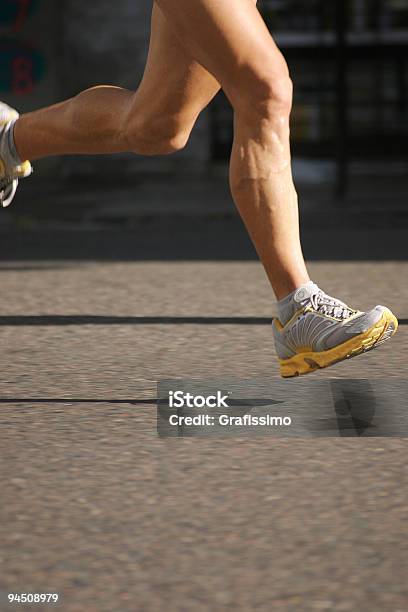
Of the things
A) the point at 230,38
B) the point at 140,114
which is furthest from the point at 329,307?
the point at 140,114

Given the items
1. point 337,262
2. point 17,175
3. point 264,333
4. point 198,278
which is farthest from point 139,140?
point 337,262

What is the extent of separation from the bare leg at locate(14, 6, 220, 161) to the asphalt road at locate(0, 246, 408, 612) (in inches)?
28.0

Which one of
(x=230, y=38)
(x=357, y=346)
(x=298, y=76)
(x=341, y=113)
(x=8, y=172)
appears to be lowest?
(x=298, y=76)

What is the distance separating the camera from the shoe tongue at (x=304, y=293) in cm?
407

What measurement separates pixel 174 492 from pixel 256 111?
4.03ft

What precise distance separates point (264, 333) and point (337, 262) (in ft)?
10.1

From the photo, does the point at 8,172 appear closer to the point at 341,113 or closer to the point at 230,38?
the point at 230,38

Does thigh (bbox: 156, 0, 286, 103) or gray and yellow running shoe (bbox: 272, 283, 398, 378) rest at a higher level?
thigh (bbox: 156, 0, 286, 103)

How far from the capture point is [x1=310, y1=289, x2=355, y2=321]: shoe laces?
4031 millimetres

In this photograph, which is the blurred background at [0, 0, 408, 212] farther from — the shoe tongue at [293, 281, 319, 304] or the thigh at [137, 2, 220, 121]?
the shoe tongue at [293, 281, 319, 304]

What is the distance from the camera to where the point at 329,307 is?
4.05m

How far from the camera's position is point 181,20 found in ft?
13.3

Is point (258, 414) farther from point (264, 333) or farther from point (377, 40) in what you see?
point (377, 40)

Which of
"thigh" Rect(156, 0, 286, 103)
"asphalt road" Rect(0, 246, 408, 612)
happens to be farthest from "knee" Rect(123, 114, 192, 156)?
"asphalt road" Rect(0, 246, 408, 612)
